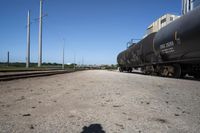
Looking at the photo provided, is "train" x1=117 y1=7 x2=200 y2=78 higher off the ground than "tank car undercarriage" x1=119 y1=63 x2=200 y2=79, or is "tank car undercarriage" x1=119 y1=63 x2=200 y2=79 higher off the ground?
"train" x1=117 y1=7 x2=200 y2=78

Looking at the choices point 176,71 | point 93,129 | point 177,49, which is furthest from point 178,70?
point 93,129

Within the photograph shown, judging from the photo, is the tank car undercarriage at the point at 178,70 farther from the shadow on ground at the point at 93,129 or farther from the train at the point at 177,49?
the shadow on ground at the point at 93,129

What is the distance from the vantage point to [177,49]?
12.3 meters

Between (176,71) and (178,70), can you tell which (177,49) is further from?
(176,71)

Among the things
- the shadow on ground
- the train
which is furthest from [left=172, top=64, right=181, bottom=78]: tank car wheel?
the shadow on ground

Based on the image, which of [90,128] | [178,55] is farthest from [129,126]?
[178,55]

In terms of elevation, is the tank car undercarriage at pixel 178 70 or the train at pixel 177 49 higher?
the train at pixel 177 49

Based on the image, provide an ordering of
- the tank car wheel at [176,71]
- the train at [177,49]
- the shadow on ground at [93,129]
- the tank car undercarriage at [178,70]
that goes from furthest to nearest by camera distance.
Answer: the tank car wheel at [176,71], the tank car undercarriage at [178,70], the train at [177,49], the shadow on ground at [93,129]

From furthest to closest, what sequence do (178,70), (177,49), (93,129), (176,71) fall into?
(176,71) < (178,70) < (177,49) < (93,129)

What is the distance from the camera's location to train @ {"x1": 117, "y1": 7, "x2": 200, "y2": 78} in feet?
34.3

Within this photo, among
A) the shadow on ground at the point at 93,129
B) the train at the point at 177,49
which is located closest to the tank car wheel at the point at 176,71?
the train at the point at 177,49

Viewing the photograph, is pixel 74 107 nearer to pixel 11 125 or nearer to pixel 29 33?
pixel 11 125

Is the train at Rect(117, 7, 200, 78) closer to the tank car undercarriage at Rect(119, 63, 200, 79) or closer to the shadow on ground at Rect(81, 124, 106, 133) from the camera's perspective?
the tank car undercarriage at Rect(119, 63, 200, 79)

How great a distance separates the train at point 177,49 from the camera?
1047cm
